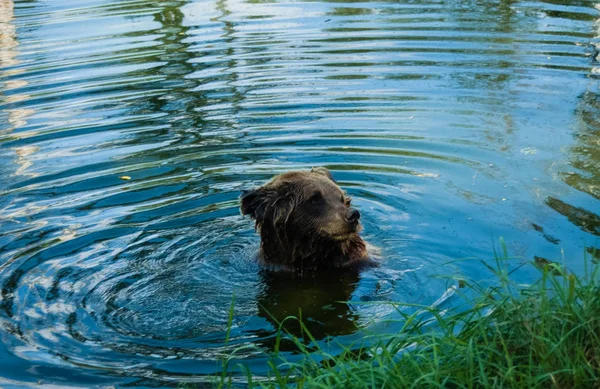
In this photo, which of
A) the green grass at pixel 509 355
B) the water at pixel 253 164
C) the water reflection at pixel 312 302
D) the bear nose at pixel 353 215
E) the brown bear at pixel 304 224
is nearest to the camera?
the green grass at pixel 509 355

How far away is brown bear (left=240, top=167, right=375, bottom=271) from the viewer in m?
7.77

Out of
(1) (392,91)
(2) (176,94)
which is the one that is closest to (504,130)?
(1) (392,91)

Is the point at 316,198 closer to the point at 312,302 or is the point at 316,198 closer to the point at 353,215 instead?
the point at 353,215

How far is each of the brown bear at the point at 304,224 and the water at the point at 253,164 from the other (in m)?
0.26

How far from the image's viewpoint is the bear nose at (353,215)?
7.45 metres

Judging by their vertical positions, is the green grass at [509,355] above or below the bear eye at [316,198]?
above

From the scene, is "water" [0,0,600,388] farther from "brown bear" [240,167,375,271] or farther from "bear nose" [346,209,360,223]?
"bear nose" [346,209,360,223]

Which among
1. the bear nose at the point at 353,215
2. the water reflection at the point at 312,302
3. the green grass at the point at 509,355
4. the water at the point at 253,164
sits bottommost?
the water reflection at the point at 312,302

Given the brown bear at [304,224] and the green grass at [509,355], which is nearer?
the green grass at [509,355]

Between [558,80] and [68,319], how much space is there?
338 inches

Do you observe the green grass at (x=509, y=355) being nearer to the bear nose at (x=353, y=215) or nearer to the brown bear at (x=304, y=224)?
the bear nose at (x=353, y=215)

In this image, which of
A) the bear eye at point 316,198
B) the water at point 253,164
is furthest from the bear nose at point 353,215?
the water at point 253,164

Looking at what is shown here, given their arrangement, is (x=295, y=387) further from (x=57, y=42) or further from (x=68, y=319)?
(x=57, y=42)

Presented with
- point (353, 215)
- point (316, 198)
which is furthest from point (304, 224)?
point (353, 215)
